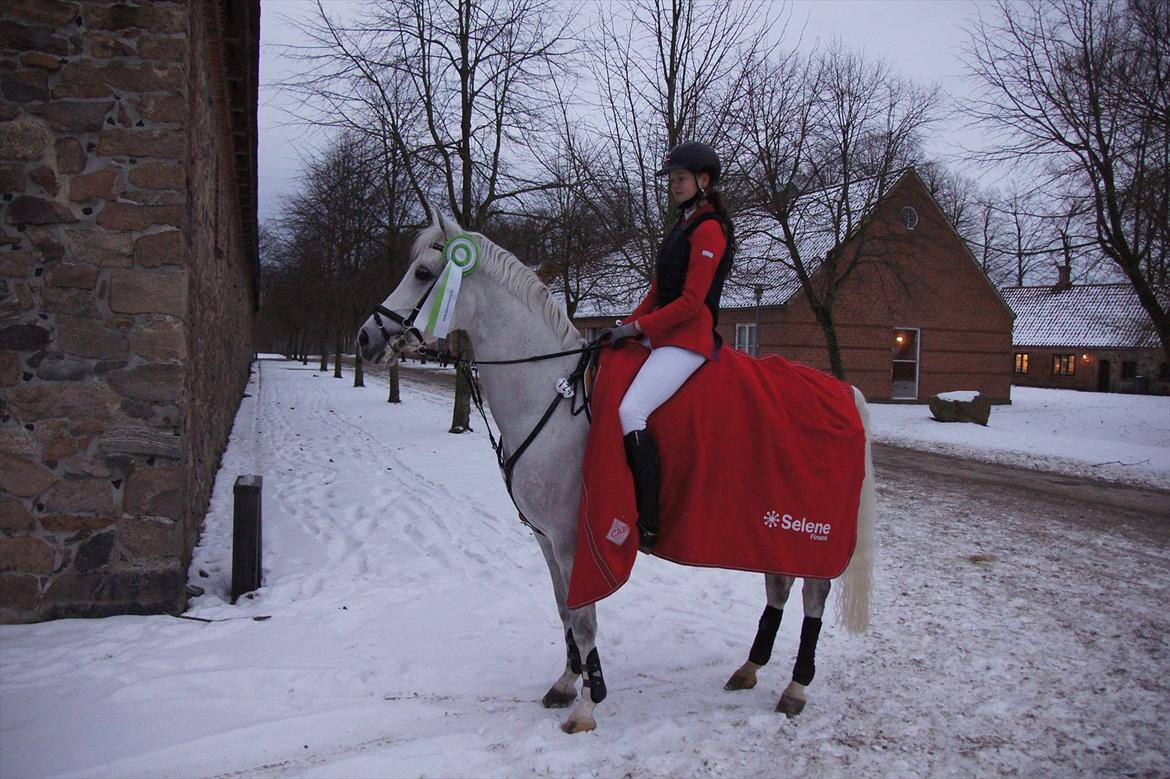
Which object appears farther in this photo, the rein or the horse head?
the rein

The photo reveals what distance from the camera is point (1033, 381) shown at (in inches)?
1640

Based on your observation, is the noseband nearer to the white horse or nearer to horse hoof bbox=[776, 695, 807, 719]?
the white horse

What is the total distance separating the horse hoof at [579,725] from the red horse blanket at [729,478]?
62cm

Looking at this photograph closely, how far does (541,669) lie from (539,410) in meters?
1.58

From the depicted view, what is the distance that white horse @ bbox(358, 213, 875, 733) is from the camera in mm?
3434

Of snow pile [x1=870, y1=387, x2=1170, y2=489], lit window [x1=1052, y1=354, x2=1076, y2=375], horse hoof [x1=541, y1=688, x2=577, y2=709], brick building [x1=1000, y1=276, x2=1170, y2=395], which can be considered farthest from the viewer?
lit window [x1=1052, y1=354, x2=1076, y2=375]

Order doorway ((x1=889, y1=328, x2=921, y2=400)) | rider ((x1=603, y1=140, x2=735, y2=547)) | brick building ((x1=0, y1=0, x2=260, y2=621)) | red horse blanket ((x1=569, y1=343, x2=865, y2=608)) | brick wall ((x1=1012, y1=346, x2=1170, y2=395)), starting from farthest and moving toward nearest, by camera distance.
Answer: brick wall ((x1=1012, y1=346, x2=1170, y2=395))
doorway ((x1=889, y1=328, x2=921, y2=400))
brick building ((x1=0, y1=0, x2=260, y2=621))
rider ((x1=603, y1=140, x2=735, y2=547))
red horse blanket ((x1=569, y1=343, x2=865, y2=608))

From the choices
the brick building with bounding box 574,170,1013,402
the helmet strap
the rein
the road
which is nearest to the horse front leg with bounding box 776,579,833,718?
the rein

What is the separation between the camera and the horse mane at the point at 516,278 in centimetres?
355

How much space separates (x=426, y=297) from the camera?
11.5ft

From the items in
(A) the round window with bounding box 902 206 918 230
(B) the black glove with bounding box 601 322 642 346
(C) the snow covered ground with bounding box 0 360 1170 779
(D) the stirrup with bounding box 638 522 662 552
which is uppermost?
(A) the round window with bounding box 902 206 918 230

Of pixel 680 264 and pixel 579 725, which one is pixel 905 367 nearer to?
pixel 680 264

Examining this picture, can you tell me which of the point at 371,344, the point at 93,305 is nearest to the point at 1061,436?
the point at 371,344

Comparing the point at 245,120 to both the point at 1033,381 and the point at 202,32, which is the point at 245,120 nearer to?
the point at 202,32
